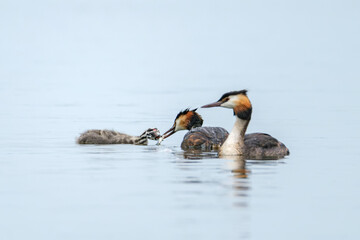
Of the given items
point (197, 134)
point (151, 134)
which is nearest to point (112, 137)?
point (151, 134)

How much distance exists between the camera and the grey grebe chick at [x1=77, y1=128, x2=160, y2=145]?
59.2 feet

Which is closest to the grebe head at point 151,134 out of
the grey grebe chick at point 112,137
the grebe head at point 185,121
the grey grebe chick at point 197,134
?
the grey grebe chick at point 112,137

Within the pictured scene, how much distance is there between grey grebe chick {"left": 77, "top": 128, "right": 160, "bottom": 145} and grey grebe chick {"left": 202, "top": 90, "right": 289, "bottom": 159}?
2873 millimetres

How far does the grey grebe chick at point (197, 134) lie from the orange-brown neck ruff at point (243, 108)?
1640mm

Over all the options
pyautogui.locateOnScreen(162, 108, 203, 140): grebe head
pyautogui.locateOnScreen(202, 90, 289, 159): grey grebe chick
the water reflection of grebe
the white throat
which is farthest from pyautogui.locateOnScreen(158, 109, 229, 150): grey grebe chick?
the white throat

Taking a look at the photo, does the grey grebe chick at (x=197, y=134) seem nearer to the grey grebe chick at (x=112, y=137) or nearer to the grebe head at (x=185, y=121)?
the grebe head at (x=185, y=121)

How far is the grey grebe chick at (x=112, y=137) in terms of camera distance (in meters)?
18.0

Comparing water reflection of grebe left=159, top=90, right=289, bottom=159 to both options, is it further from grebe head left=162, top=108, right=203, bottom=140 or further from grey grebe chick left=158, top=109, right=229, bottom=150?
grebe head left=162, top=108, right=203, bottom=140

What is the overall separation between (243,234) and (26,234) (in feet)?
6.91

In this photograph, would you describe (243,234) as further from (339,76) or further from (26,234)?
(339,76)

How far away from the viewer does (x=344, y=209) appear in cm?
1083

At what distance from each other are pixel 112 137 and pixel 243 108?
3464mm

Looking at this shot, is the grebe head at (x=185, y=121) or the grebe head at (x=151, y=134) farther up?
the grebe head at (x=185, y=121)

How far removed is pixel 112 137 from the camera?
717 inches
